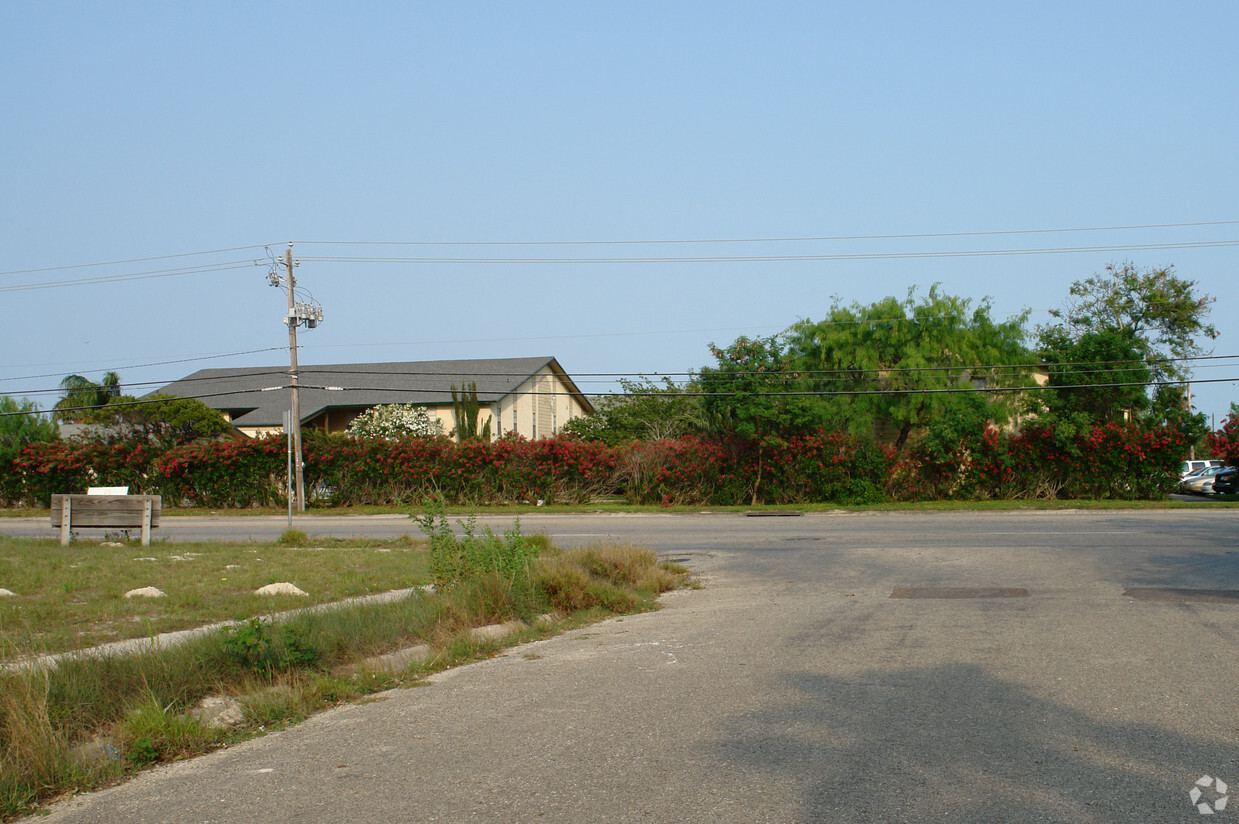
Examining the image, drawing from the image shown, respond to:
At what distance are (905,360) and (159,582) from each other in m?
28.2

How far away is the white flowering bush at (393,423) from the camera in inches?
1581

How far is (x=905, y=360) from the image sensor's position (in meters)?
34.9

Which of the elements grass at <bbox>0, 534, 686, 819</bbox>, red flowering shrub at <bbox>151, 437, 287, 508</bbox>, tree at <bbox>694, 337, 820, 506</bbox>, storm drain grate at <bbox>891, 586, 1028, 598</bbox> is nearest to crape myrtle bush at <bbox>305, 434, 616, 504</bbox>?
red flowering shrub at <bbox>151, 437, 287, 508</bbox>

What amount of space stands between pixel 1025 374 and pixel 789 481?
380 inches

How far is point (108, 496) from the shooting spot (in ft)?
56.7

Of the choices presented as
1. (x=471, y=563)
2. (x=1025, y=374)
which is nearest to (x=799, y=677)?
(x=471, y=563)

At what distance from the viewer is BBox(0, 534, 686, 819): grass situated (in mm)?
5328

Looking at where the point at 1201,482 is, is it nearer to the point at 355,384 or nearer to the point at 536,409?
the point at 536,409

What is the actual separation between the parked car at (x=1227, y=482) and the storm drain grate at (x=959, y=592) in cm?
3133

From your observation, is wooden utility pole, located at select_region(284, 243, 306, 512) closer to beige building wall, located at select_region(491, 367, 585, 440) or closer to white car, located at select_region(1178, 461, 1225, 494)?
beige building wall, located at select_region(491, 367, 585, 440)

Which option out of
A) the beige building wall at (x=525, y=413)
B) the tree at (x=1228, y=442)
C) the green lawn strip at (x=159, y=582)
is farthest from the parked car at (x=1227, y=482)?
the green lawn strip at (x=159, y=582)

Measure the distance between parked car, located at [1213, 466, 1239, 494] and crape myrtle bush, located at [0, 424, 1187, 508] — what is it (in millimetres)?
7279

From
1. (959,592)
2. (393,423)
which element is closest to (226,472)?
(393,423)

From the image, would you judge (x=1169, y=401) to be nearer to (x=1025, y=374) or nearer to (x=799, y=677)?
(x=1025, y=374)
